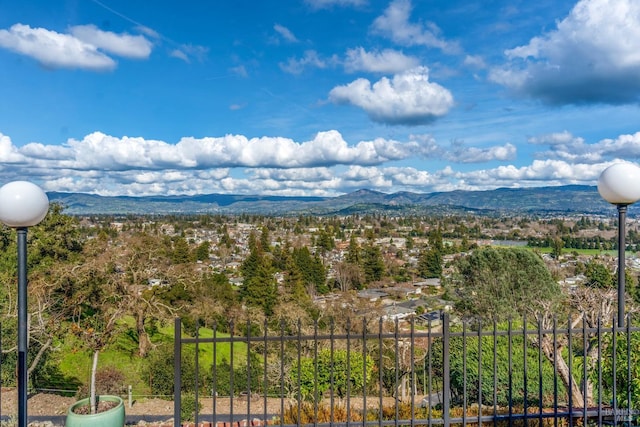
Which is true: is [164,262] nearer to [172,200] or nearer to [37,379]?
[37,379]

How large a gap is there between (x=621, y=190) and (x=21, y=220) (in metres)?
4.97

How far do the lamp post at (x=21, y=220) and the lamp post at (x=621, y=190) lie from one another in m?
4.81

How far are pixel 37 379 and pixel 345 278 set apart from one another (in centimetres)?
2711

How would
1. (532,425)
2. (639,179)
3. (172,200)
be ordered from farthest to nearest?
(172,200) < (532,425) < (639,179)

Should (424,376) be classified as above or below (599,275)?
below

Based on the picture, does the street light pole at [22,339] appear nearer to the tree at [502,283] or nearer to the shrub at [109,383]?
the shrub at [109,383]

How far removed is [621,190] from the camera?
3908mm

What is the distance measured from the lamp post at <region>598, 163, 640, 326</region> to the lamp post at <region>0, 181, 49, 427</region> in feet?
→ 15.8

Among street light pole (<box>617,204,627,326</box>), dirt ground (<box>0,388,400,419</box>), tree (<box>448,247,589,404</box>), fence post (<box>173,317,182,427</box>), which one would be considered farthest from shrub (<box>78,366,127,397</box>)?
tree (<box>448,247,589,404</box>)

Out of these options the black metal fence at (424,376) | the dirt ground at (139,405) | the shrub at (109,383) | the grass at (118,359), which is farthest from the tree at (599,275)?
the shrub at (109,383)

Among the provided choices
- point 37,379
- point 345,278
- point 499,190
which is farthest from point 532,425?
point 499,190

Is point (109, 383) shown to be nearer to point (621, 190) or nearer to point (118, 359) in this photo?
point (118, 359)

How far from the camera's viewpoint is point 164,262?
18.6m

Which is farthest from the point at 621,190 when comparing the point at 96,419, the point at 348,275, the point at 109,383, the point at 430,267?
the point at 430,267
